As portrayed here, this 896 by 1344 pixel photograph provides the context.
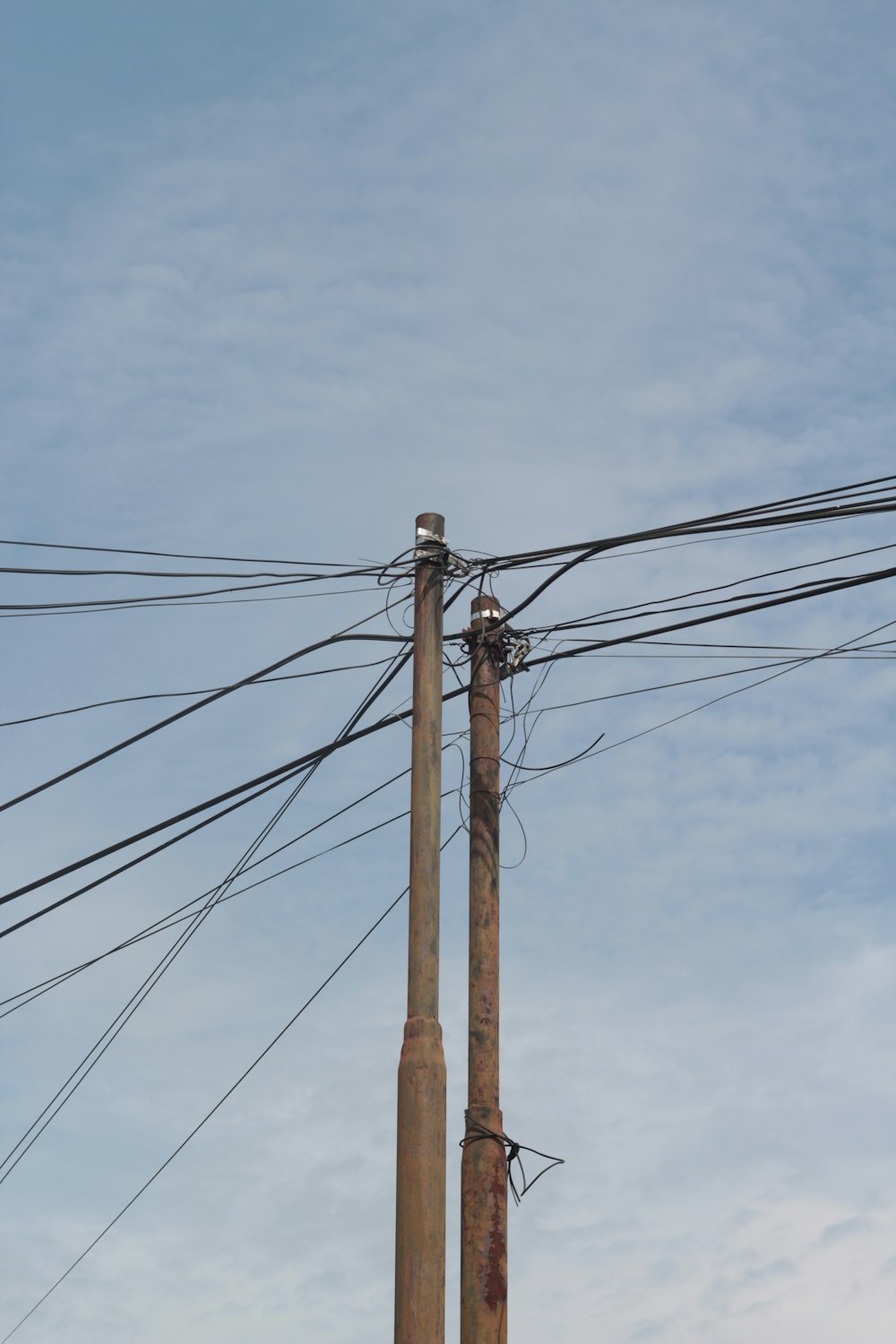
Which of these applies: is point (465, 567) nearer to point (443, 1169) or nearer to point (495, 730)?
point (495, 730)

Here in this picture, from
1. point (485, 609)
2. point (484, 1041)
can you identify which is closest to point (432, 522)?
point (485, 609)

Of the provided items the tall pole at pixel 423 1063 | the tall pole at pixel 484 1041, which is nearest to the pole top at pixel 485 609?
the tall pole at pixel 484 1041

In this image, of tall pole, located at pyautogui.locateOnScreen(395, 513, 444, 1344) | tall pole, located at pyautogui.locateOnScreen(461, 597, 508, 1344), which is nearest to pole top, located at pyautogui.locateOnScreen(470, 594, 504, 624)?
tall pole, located at pyautogui.locateOnScreen(461, 597, 508, 1344)

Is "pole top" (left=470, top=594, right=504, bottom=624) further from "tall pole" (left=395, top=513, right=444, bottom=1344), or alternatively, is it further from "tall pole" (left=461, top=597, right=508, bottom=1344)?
"tall pole" (left=395, top=513, right=444, bottom=1344)

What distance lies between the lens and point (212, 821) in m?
Result: 10.5

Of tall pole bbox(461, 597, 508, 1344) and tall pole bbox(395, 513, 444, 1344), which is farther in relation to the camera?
tall pole bbox(461, 597, 508, 1344)

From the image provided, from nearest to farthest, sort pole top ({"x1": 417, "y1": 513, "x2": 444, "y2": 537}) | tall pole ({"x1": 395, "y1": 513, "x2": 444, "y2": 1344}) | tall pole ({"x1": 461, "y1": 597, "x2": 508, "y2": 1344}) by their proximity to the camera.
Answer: tall pole ({"x1": 395, "y1": 513, "x2": 444, "y2": 1344}) → tall pole ({"x1": 461, "y1": 597, "x2": 508, "y2": 1344}) → pole top ({"x1": 417, "y1": 513, "x2": 444, "y2": 537})

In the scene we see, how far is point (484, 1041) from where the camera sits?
812 centimetres

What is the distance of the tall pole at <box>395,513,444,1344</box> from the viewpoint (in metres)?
6.84

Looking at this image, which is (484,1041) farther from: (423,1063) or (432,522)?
(432,522)

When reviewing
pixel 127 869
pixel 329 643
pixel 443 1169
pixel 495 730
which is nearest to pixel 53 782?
pixel 127 869

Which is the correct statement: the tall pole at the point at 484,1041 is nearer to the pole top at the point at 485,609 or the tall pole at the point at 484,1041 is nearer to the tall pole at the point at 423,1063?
the pole top at the point at 485,609

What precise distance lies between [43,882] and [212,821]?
113 centimetres

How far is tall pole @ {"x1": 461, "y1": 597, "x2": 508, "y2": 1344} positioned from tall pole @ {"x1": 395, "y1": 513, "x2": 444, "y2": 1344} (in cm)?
73
